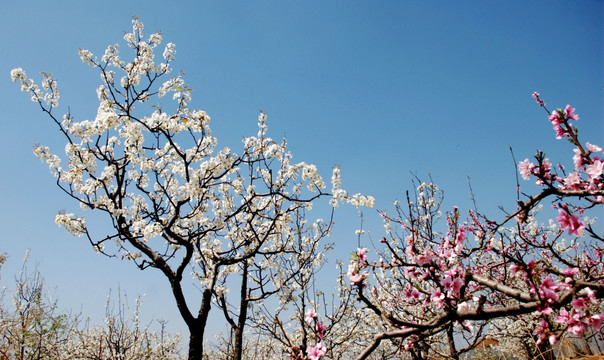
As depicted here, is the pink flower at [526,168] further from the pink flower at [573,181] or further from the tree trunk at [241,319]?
the tree trunk at [241,319]

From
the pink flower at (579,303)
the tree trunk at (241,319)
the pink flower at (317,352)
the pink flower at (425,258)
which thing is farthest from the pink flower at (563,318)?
the tree trunk at (241,319)

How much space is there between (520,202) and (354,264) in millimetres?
1353

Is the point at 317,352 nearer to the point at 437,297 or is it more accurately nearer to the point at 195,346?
the point at 437,297

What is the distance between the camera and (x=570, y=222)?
2.03 meters

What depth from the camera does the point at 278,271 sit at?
31.6 ft

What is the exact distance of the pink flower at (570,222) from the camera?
6.61ft

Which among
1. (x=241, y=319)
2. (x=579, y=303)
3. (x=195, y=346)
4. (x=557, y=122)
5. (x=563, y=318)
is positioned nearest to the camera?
(x=579, y=303)

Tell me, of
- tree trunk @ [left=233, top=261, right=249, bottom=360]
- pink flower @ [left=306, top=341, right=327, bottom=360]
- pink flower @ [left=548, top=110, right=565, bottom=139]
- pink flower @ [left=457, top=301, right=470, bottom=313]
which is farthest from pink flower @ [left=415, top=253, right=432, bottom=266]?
tree trunk @ [left=233, top=261, right=249, bottom=360]

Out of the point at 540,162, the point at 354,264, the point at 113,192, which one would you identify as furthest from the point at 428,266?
the point at 113,192

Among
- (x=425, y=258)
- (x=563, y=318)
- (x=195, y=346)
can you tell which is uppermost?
(x=195, y=346)

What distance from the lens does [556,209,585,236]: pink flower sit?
2015mm

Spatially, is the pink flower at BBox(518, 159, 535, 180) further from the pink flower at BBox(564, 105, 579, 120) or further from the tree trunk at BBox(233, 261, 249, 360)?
the tree trunk at BBox(233, 261, 249, 360)

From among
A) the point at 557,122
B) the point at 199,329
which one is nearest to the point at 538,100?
the point at 557,122

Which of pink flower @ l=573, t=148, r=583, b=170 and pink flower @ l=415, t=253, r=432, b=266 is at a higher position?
pink flower @ l=573, t=148, r=583, b=170
